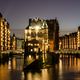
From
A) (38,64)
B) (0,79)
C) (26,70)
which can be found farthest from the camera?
(38,64)

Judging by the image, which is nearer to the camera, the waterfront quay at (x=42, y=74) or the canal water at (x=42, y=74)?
the canal water at (x=42, y=74)

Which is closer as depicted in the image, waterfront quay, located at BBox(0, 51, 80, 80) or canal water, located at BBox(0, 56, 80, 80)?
canal water, located at BBox(0, 56, 80, 80)

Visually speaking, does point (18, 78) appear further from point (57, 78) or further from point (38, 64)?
point (38, 64)

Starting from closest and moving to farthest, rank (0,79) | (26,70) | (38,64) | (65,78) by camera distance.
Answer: (0,79), (65,78), (26,70), (38,64)

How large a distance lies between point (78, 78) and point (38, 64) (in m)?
31.7

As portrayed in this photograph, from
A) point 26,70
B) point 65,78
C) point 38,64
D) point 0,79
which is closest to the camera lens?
point 0,79

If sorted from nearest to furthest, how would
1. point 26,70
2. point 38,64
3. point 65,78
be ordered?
point 65,78, point 26,70, point 38,64

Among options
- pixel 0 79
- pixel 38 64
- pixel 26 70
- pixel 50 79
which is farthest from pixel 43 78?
pixel 38 64

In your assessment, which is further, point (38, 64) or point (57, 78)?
point (38, 64)

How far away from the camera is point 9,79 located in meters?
72.0

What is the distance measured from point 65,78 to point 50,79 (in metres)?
3.89

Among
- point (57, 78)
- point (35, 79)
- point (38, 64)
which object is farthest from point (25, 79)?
point (38, 64)

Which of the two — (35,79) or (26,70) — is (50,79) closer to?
(35,79)

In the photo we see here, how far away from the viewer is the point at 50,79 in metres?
72.4
